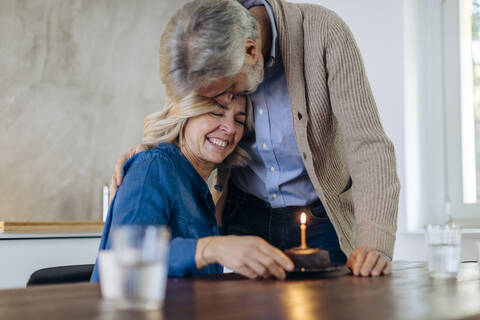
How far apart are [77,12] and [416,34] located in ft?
6.50

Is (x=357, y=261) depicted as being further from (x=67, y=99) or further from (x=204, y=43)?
(x=67, y=99)

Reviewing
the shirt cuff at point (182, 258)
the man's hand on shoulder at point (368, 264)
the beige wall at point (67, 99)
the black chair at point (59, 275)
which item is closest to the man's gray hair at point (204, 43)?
the shirt cuff at point (182, 258)

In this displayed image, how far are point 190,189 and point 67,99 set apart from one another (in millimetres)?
2017

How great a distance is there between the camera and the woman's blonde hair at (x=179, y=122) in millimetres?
1532

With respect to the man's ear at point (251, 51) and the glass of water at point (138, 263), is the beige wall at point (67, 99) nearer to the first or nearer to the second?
the man's ear at point (251, 51)

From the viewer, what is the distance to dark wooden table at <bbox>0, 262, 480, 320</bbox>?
64cm

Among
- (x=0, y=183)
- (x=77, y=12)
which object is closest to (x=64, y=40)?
(x=77, y=12)

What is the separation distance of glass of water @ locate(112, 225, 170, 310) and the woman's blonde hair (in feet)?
2.92

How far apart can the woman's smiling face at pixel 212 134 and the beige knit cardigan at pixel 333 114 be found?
181mm

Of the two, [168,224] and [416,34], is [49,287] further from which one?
[416,34]

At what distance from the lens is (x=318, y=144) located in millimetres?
1625

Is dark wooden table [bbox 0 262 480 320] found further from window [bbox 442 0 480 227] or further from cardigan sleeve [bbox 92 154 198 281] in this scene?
window [bbox 442 0 480 227]

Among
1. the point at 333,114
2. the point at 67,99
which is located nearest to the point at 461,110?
the point at 333,114

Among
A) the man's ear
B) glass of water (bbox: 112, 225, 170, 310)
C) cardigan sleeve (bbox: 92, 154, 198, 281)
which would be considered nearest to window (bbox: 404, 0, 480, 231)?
the man's ear
